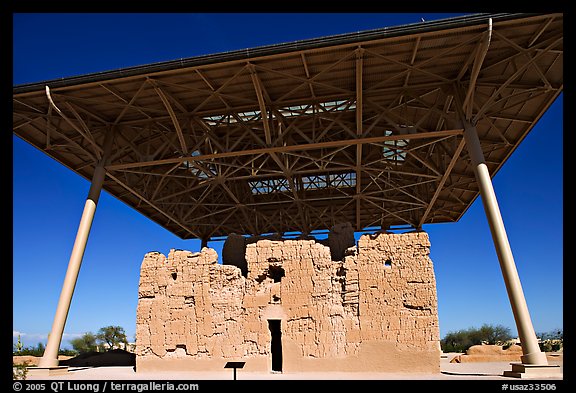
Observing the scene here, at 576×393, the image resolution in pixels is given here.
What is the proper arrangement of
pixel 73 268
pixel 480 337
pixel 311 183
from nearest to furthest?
pixel 73 268 < pixel 311 183 < pixel 480 337

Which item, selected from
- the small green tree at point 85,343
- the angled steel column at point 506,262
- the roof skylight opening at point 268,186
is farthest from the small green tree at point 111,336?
the angled steel column at point 506,262

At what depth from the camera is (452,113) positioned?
59.8 feet

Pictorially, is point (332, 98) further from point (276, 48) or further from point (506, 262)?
point (506, 262)

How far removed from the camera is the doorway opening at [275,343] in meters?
15.0

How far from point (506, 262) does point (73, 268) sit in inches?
594

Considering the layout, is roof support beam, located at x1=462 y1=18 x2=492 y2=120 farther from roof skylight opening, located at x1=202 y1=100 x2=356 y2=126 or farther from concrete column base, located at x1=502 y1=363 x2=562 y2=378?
concrete column base, located at x1=502 y1=363 x2=562 y2=378

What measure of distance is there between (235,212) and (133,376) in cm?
1740

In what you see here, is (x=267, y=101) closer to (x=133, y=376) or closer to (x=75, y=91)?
(x=75, y=91)

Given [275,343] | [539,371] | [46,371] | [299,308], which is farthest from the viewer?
[275,343]

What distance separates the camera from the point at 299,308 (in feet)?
47.8

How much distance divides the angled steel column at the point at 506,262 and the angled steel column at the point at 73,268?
14411 mm

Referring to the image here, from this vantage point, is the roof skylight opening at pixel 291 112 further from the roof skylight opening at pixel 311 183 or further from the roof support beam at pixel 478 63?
the roof skylight opening at pixel 311 183

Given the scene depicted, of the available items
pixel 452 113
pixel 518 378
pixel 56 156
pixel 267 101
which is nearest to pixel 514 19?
pixel 452 113

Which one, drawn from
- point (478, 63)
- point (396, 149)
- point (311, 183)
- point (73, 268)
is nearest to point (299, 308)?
point (73, 268)
